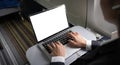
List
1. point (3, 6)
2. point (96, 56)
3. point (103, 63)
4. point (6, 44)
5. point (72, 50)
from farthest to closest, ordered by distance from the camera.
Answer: point (3, 6) → point (6, 44) → point (72, 50) → point (96, 56) → point (103, 63)

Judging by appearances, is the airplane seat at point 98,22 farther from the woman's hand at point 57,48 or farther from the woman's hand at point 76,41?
the woman's hand at point 57,48

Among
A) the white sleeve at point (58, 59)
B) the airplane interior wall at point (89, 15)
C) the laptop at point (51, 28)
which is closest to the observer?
the white sleeve at point (58, 59)

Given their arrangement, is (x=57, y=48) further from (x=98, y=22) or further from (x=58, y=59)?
(x=98, y=22)

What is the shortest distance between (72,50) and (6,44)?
1496 millimetres

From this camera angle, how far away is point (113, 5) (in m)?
0.72

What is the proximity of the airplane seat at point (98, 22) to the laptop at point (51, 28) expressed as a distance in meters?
0.16

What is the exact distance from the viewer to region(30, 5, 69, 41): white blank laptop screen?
114 cm

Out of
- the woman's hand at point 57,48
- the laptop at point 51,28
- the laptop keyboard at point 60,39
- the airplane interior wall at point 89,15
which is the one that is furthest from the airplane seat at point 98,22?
the woman's hand at point 57,48

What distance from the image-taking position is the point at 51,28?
123cm

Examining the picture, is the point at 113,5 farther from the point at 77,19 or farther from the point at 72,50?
the point at 77,19

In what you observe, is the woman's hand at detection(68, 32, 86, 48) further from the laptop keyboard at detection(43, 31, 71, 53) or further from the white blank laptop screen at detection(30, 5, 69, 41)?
the white blank laptop screen at detection(30, 5, 69, 41)

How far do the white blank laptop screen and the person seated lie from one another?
0.12 m

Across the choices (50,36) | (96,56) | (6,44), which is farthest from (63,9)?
(6,44)

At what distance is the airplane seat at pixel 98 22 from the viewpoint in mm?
1236
